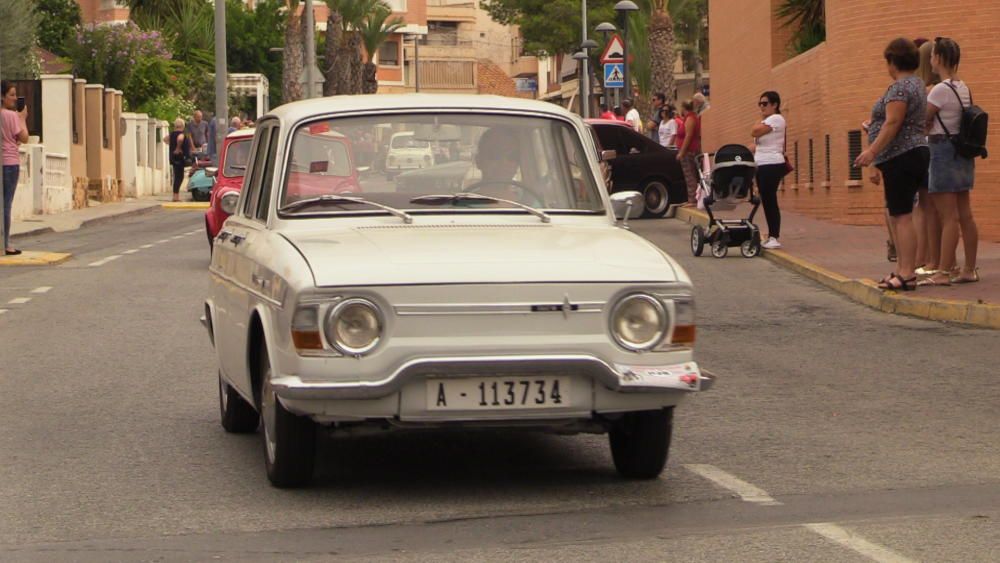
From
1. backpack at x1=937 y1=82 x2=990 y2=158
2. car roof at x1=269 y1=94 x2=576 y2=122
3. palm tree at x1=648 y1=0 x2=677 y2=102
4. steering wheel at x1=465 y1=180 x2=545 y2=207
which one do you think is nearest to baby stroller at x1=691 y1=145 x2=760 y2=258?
backpack at x1=937 y1=82 x2=990 y2=158

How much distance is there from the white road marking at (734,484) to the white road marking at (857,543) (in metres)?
0.49

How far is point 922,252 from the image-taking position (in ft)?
53.6

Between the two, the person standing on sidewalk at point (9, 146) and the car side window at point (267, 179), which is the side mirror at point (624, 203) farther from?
the person standing on sidewalk at point (9, 146)

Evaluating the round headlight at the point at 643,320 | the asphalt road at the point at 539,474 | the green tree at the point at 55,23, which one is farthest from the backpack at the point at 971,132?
the green tree at the point at 55,23

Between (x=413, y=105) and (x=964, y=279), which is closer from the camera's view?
(x=413, y=105)

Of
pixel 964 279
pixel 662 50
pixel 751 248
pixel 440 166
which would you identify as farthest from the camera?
pixel 662 50

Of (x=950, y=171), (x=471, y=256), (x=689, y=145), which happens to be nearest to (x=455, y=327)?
(x=471, y=256)

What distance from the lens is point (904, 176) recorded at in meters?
15.0

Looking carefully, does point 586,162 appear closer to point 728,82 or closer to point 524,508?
point 524,508

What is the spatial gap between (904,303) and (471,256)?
8413 mm

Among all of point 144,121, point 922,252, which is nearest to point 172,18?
point 144,121

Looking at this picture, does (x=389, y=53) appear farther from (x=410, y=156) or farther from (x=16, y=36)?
(x=410, y=156)

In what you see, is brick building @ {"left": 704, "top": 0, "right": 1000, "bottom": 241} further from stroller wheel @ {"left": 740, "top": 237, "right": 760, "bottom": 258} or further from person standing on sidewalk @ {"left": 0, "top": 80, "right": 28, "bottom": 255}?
person standing on sidewalk @ {"left": 0, "top": 80, "right": 28, "bottom": 255}

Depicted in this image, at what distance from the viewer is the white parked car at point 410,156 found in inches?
325
